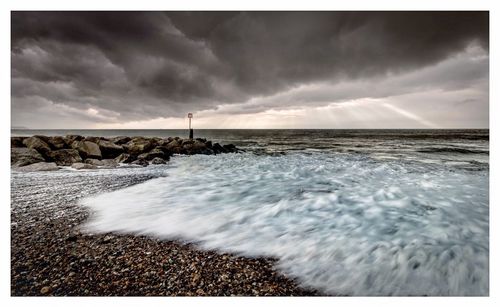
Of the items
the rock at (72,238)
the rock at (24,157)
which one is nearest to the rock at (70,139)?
the rock at (24,157)

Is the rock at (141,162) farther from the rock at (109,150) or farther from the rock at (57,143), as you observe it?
the rock at (57,143)

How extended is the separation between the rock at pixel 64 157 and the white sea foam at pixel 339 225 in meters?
4.58

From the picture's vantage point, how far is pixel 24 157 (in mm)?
8023

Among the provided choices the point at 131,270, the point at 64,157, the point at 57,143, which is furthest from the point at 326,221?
the point at 57,143

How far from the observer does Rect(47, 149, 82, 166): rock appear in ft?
28.7

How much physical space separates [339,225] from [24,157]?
9.31 meters

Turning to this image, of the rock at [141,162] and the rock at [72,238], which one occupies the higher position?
the rock at [141,162]

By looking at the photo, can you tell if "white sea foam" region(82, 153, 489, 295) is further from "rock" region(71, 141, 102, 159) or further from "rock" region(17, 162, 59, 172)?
"rock" region(71, 141, 102, 159)

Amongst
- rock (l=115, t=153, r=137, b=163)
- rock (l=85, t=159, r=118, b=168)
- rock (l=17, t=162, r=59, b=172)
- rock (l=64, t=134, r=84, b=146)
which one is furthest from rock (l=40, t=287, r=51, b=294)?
rock (l=64, t=134, r=84, b=146)

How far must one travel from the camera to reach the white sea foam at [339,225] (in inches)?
95.7
